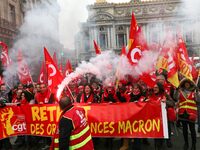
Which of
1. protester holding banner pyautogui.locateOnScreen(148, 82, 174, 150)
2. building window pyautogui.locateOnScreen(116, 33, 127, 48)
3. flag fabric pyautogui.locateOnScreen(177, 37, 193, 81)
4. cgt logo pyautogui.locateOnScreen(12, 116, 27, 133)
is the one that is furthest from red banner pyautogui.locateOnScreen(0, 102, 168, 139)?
building window pyautogui.locateOnScreen(116, 33, 127, 48)

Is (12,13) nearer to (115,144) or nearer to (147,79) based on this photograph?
(147,79)

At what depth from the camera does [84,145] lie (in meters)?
4.65

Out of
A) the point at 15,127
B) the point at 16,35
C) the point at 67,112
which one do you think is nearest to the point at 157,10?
the point at 16,35

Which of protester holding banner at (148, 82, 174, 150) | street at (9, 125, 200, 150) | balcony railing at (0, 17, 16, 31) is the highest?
balcony railing at (0, 17, 16, 31)

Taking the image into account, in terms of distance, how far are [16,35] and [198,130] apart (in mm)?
17534

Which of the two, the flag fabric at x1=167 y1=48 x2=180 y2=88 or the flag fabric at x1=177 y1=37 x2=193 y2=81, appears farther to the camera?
the flag fabric at x1=167 y1=48 x2=180 y2=88

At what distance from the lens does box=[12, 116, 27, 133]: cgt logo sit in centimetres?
797

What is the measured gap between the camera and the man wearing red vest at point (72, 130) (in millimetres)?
4398

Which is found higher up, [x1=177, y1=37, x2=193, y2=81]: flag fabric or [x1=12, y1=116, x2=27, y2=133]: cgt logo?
[x1=177, y1=37, x2=193, y2=81]: flag fabric

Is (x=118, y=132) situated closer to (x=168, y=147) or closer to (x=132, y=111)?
(x=132, y=111)

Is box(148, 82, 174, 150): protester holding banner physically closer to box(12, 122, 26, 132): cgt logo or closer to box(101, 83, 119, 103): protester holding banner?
box(101, 83, 119, 103): protester holding banner

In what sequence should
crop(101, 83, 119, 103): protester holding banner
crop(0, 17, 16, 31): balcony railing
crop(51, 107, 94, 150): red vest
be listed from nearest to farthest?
crop(51, 107, 94, 150): red vest
crop(101, 83, 119, 103): protester holding banner
crop(0, 17, 16, 31): balcony railing

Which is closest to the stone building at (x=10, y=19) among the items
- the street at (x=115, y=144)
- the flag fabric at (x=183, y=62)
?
the street at (x=115, y=144)

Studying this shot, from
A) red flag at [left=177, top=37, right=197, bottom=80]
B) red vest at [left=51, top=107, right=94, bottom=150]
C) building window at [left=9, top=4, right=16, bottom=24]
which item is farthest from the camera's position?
building window at [left=9, top=4, right=16, bottom=24]
